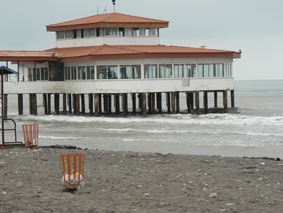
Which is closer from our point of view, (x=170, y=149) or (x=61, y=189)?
(x=61, y=189)

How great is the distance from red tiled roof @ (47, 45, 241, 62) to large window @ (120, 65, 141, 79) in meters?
0.74

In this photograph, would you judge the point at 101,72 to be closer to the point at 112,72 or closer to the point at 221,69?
the point at 112,72

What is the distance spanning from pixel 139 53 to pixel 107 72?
Answer: 2595 mm

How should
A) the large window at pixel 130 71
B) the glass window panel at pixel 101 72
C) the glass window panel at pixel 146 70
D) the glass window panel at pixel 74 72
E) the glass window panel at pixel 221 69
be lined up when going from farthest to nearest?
A: the glass window panel at pixel 74 72, the glass window panel at pixel 221 69, the glass window panel at pixel 101 72, the large window at pixel 130 71, the glass window panel at pixel 146 70

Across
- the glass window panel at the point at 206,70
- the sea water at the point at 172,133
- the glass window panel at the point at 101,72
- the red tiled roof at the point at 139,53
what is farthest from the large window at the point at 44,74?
the glass window panel at the point at 206,70

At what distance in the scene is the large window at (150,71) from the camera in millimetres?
33469

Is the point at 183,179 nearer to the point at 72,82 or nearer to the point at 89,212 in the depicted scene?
the point at 89,212

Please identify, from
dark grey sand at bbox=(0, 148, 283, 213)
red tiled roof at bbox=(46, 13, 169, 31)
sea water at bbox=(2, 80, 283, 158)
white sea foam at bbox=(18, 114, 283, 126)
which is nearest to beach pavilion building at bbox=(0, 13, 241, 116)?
red tiled roof at bbox=(46, 13, 169, 31)

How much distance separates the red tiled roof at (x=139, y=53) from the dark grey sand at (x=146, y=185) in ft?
61.1

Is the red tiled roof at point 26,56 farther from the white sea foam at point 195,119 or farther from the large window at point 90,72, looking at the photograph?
the white sea foam at point 195,119

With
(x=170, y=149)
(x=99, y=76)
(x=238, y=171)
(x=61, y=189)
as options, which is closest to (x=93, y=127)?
(x=99, y=76)

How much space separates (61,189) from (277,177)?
479 centimetres

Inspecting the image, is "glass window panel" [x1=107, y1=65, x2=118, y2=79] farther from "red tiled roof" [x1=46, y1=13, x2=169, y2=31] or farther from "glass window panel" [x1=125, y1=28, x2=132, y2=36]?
"glass window panel" [x1=125, y1=28, x2=132, y2=36]

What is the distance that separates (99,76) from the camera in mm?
34188
